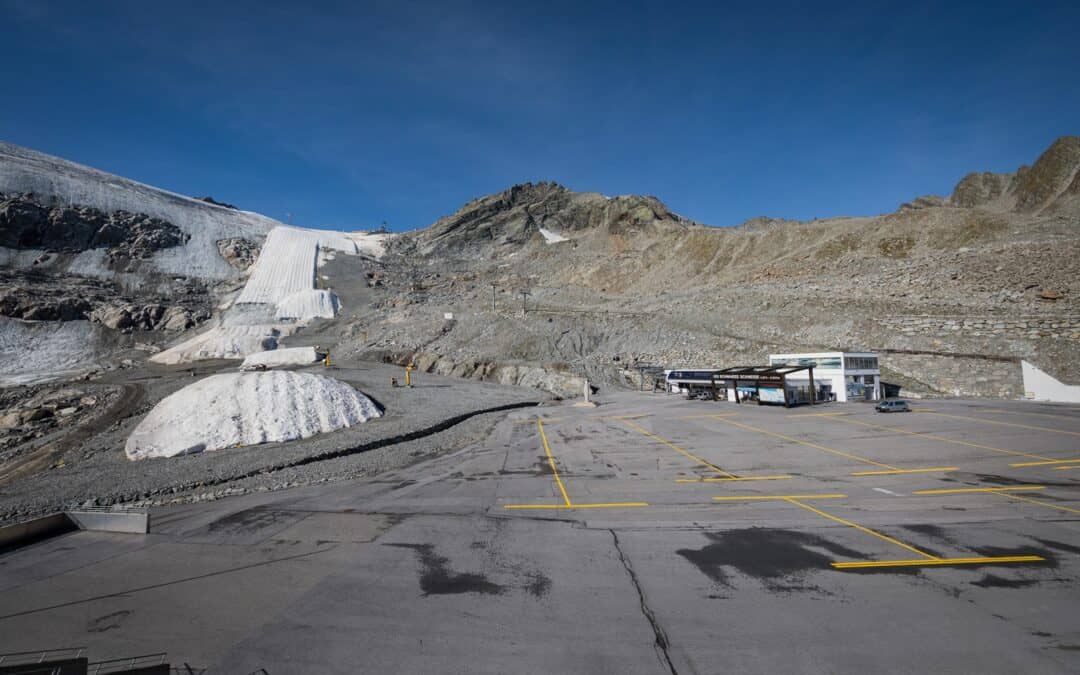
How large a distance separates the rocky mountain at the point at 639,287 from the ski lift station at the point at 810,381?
8.03 meters

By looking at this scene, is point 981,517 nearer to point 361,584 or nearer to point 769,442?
point 769,442

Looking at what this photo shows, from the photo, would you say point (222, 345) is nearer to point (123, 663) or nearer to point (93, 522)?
point (93, 522)

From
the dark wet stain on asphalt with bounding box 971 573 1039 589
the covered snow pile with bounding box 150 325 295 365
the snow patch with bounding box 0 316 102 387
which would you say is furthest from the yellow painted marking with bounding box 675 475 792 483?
the snow patch with bounding box 0 316 102 387

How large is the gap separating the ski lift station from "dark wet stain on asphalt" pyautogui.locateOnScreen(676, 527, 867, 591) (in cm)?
2492

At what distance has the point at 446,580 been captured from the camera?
7305mm

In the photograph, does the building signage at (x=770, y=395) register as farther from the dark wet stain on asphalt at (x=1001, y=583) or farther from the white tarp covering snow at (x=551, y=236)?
the white tarp covering snow at (x=551, y=236)

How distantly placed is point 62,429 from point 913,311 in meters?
69.8

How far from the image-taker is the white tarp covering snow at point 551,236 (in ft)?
391

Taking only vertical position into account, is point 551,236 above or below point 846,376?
above

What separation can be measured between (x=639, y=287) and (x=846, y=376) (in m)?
48.2

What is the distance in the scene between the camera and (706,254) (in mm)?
79188

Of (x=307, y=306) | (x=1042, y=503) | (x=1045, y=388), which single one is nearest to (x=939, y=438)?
(x=1042, y=503)

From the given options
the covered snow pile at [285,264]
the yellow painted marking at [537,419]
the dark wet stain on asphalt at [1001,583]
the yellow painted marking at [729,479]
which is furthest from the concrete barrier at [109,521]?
the covered snow pile at [285,264]

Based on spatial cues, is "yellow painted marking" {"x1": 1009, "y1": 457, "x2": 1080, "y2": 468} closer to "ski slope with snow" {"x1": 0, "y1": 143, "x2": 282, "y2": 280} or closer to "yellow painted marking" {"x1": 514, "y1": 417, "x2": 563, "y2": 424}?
"yellow painted marking" {"x1": 514, "y1": 417, "x2": 563, "y2": 424}
